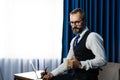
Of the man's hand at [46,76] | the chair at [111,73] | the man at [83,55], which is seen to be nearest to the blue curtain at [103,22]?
the chair at [111,73]

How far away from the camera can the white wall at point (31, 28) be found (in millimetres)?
3740

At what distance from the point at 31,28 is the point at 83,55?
5.05 feet

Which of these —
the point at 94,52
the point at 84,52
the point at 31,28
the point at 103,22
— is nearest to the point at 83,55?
the point at 84,52

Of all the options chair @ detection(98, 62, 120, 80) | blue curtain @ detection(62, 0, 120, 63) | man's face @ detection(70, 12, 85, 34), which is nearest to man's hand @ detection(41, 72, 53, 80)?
man's face @ detection(70, 12, 85, 34)

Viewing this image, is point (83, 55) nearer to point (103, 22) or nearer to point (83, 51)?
point (83, 51)

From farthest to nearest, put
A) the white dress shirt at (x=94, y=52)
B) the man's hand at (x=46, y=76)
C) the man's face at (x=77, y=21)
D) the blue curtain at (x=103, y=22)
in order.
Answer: the blue curtain at (x=103, y=22), the man's face at (x=77, y=21), the man's hand at (x=46, y=76), the white dress shirt at (x=94, y=52)

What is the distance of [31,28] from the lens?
3826 mm

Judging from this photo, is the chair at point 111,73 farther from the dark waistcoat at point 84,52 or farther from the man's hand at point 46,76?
the man's hand at point 46,76

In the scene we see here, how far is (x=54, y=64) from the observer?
391cm

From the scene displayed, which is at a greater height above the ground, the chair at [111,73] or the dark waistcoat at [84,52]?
the dark waistcoat at [84,52]

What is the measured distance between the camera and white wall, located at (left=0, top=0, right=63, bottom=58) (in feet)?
12.3

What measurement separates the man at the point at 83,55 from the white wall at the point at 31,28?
4.18ft

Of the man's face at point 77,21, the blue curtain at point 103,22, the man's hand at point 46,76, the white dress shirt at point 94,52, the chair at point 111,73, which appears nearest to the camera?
the white dress shirt at point 94,52

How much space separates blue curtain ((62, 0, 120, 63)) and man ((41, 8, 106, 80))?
1.19 metres
